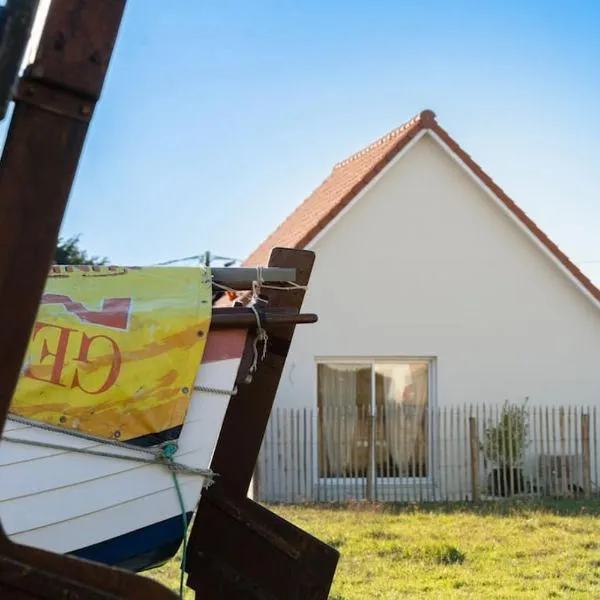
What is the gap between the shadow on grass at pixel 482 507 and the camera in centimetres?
1238

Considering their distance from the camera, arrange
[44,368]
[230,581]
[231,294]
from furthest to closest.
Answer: [231,294], [230,581], [44,368]

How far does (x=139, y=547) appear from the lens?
Result: 11.7 feet

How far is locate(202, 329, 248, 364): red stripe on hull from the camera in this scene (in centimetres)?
362

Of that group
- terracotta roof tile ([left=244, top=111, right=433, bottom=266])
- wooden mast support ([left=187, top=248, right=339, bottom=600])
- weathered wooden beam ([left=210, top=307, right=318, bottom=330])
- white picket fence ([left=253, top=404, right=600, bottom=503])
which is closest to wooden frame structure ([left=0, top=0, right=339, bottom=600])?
weathered wooden beam ([left=210, top=307, right=318, bottom=330])

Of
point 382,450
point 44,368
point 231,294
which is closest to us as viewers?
point 44,368

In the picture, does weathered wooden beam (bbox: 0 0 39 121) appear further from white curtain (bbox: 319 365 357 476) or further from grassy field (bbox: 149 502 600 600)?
white curtain (bbox: 319 365 357 476)

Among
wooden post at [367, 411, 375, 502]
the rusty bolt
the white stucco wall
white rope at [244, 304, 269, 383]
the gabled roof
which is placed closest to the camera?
the rusty bolt

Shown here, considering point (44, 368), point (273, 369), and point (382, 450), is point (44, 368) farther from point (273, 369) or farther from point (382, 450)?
point (382, 450)

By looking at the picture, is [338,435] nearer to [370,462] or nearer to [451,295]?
[370,462]

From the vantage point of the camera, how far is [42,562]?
220 centimetres

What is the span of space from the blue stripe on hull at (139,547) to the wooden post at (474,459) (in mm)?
11169

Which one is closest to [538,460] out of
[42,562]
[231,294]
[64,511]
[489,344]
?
[489,344]

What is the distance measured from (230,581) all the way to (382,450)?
10.9 metres

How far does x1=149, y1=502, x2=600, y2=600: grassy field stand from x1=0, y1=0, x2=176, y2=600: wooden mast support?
558 centimetres
